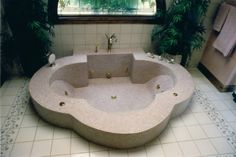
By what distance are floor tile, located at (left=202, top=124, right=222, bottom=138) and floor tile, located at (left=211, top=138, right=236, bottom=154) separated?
0.27ft

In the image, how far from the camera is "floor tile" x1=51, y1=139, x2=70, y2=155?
7.25 ft

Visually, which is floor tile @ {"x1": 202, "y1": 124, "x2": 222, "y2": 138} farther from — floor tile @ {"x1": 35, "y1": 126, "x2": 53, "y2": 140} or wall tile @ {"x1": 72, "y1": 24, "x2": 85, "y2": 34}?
wall tile @ {"x1": 72, "y1": 24, "x2": 85, "y2": 34}

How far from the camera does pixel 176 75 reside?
3.15m

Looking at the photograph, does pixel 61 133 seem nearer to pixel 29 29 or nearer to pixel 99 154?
pixel 99 154

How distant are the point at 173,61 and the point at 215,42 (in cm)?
87

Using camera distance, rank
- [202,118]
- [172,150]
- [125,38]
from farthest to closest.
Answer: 1. [125,38]
2. [202,118]
3. [172,150]

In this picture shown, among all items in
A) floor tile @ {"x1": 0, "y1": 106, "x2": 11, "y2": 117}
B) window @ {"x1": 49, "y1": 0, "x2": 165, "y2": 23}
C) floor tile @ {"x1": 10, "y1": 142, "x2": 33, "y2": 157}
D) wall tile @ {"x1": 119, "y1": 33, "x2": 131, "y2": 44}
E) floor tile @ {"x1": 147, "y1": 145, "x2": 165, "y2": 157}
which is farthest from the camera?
wall tile @ {"x1": 119, "y1": 33, "x2": 131, "y2": 44}

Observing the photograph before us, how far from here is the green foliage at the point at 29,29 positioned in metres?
2.74

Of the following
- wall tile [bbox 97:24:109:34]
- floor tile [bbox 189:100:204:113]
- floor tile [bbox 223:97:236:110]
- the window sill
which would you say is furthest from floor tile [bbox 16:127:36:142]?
floor tile [bbox 223:97:236:110]

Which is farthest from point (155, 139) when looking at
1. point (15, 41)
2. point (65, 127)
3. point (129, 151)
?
point (15, 41)

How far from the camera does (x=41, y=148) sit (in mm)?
2238

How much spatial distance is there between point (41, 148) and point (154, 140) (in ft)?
4.62

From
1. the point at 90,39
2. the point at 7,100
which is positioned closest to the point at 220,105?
the point at 90,39

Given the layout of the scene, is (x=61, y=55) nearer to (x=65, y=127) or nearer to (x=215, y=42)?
(x=65, y=127)
